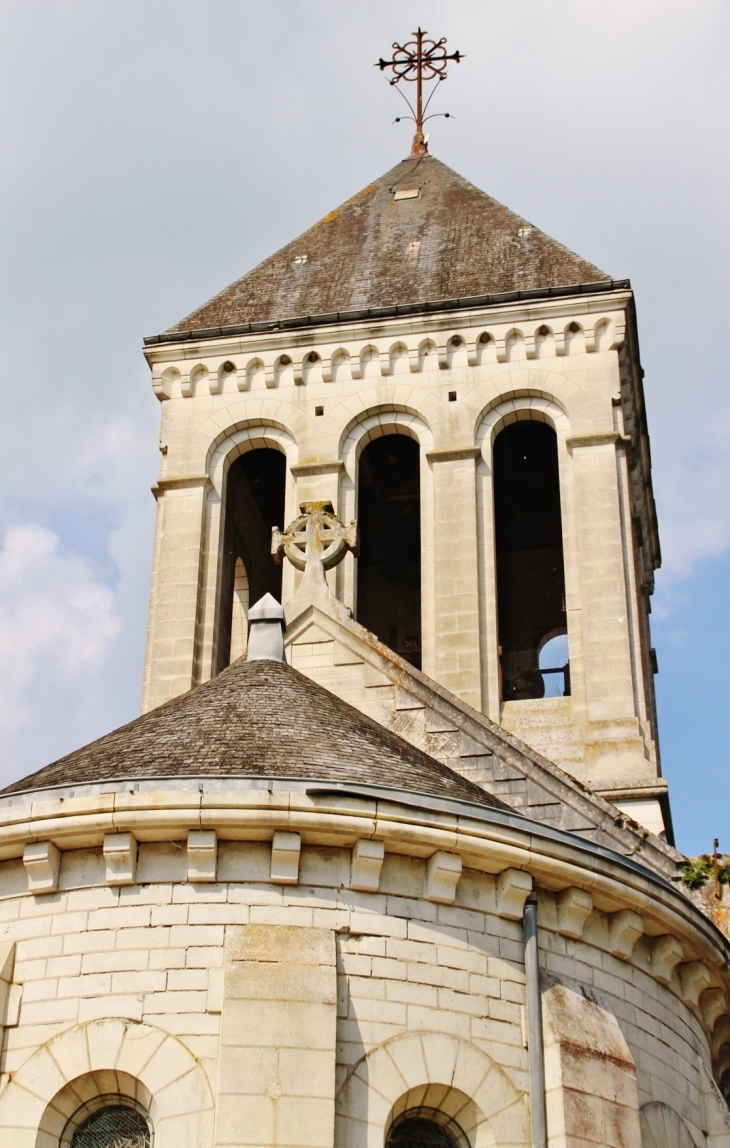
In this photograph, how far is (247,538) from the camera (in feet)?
94.1

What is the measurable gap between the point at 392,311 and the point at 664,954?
1619cm

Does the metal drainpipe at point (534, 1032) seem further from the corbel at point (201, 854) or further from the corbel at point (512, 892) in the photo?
the corbel at point (201, 854)

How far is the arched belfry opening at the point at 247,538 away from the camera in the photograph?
26.9m

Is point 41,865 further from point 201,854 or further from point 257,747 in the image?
point 257,747

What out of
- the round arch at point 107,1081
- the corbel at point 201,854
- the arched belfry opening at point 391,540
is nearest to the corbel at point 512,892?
the corbel at point 201,854

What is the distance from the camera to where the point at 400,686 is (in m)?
18.0

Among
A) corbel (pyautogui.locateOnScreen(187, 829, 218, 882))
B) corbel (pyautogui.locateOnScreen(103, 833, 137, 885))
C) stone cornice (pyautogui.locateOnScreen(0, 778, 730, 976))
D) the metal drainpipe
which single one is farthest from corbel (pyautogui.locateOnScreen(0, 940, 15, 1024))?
the metal drainpipe

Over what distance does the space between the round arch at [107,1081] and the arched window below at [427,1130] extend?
1302 mm

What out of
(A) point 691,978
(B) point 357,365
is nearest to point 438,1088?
(A) point 691,978

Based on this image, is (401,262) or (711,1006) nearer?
(711,1006)

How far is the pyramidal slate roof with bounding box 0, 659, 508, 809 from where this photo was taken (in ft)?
40.9

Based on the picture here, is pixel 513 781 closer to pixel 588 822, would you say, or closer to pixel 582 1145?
pixel 588 822

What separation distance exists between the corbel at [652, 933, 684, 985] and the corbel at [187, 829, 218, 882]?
348 cm

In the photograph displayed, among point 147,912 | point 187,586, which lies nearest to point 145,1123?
point 147,912
